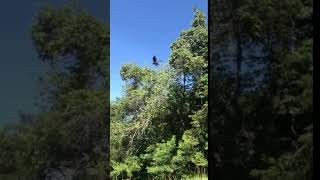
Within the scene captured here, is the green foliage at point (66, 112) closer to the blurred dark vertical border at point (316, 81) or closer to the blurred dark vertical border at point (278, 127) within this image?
the blurred dark vertical border at point (278, 127)

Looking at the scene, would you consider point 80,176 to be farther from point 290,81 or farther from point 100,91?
point 290,81

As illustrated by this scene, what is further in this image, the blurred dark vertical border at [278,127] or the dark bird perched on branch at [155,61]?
the dark bird perched on branch at [155,61]

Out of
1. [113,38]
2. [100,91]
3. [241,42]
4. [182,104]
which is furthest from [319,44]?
[113,38]

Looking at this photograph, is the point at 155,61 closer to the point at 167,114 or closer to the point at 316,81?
the point at 167,114

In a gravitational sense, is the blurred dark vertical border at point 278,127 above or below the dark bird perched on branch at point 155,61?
below

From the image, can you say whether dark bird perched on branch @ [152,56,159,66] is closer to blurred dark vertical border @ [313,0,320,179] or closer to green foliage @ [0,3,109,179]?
green foliage @ [0,3,109,179]

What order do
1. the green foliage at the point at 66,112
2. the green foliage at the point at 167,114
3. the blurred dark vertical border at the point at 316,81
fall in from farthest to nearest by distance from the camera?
the green foliage at the point at 167,114 → the green foliage at the point at 66,112 → the blurred dark vertical border at the point at 316,81

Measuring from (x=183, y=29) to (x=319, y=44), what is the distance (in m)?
6.00

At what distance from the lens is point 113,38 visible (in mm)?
8992

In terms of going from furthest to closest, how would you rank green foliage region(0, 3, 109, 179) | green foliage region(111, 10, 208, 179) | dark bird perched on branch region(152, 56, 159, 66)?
1. dark bird perched on branch region(152, 56, 159, 66)
2. green foliage region(111, 10, 208, 179)
3. green foliage region(0, 3, 109, 179)

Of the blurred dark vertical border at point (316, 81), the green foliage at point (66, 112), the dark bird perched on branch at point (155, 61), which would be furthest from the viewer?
the dark bird perched on branch at point (155, 61)

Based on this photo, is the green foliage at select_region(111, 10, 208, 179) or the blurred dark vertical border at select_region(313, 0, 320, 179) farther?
the green foliage at select_region(111, 10, 208, 179)

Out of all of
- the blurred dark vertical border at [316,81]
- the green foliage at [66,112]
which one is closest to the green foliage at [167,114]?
the green foliage at [66,112]

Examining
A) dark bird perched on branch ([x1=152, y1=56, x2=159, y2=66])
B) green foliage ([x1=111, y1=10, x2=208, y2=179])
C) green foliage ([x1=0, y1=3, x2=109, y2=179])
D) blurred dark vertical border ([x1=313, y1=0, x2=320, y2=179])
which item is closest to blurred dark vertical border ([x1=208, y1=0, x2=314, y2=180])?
blurred dark vertical border ([x1=313, y1=0, x2=320, y2=179])
